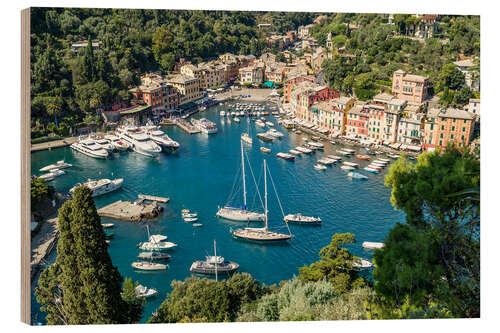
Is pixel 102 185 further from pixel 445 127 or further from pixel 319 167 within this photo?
pixel 445 127

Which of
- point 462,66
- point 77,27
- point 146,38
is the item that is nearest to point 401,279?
point 462,66

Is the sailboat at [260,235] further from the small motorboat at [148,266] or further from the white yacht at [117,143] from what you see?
the white yacht at [117,143]

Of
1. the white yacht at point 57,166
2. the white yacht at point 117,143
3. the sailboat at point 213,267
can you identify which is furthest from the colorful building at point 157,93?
the sailboat at point 213,267

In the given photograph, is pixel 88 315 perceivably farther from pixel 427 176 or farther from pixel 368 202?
pixel 368 202

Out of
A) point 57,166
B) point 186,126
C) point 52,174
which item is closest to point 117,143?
point 57,166

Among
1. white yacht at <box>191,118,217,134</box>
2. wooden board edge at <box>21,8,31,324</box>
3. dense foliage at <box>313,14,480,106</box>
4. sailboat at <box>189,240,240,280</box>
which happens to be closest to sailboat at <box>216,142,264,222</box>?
sailboat at <box>189,240,240,280</box>

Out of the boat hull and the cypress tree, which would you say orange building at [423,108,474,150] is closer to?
the boat hull
